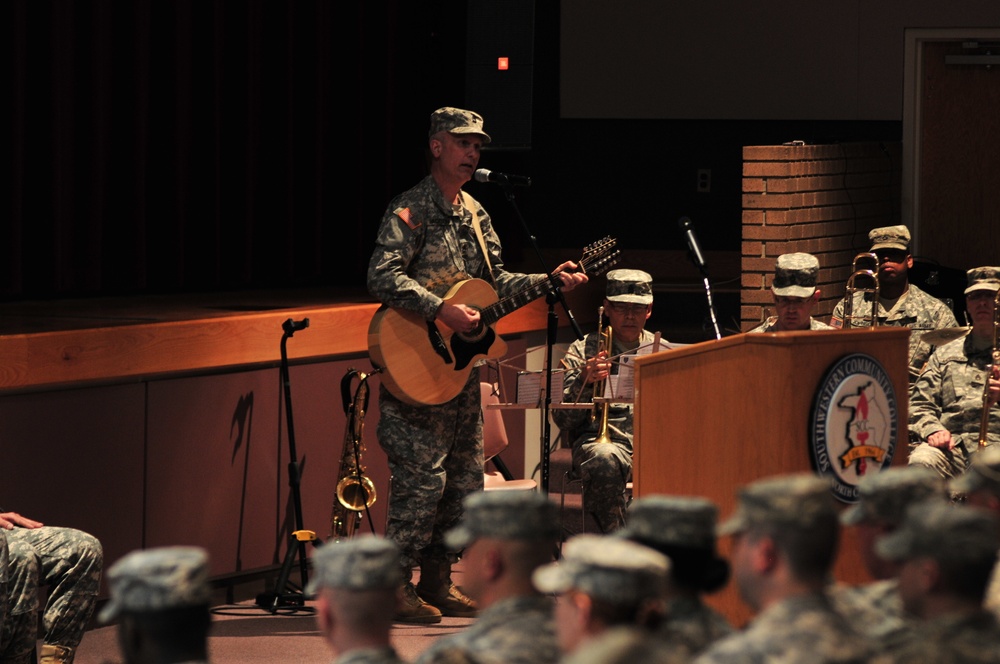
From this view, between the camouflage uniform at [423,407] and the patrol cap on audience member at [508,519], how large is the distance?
3134 mm

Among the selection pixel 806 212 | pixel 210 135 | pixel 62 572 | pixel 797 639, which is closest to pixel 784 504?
pixel 797 639

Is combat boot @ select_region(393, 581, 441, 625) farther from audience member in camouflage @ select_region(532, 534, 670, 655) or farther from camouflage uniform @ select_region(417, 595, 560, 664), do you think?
audience member in camouflage @ select_region(532, 534, 670, 655)

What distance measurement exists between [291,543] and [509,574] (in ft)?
12.3

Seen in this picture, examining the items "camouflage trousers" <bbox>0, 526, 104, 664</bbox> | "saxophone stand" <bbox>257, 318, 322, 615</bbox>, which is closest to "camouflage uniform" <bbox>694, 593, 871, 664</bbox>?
"camouflage trousers" <bbox>0, 526, 104, 664</bbox>

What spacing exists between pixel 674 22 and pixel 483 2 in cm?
182

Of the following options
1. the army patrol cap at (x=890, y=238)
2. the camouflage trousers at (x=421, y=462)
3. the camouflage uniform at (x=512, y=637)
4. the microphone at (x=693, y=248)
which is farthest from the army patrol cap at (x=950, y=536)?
the army patrol cap at (x=890, y=238)

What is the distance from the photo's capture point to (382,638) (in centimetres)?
283

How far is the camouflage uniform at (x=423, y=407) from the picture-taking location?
247 inches

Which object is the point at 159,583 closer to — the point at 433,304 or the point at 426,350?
the point at 433,304

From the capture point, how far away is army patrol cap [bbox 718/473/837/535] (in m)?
2.71

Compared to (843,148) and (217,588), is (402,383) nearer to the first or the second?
(217,588)

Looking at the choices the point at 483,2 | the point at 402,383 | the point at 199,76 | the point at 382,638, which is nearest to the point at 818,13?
the point at 483,2

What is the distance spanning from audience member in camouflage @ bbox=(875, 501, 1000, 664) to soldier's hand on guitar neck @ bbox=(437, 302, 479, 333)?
3.59 m

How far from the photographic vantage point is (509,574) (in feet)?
9.96
